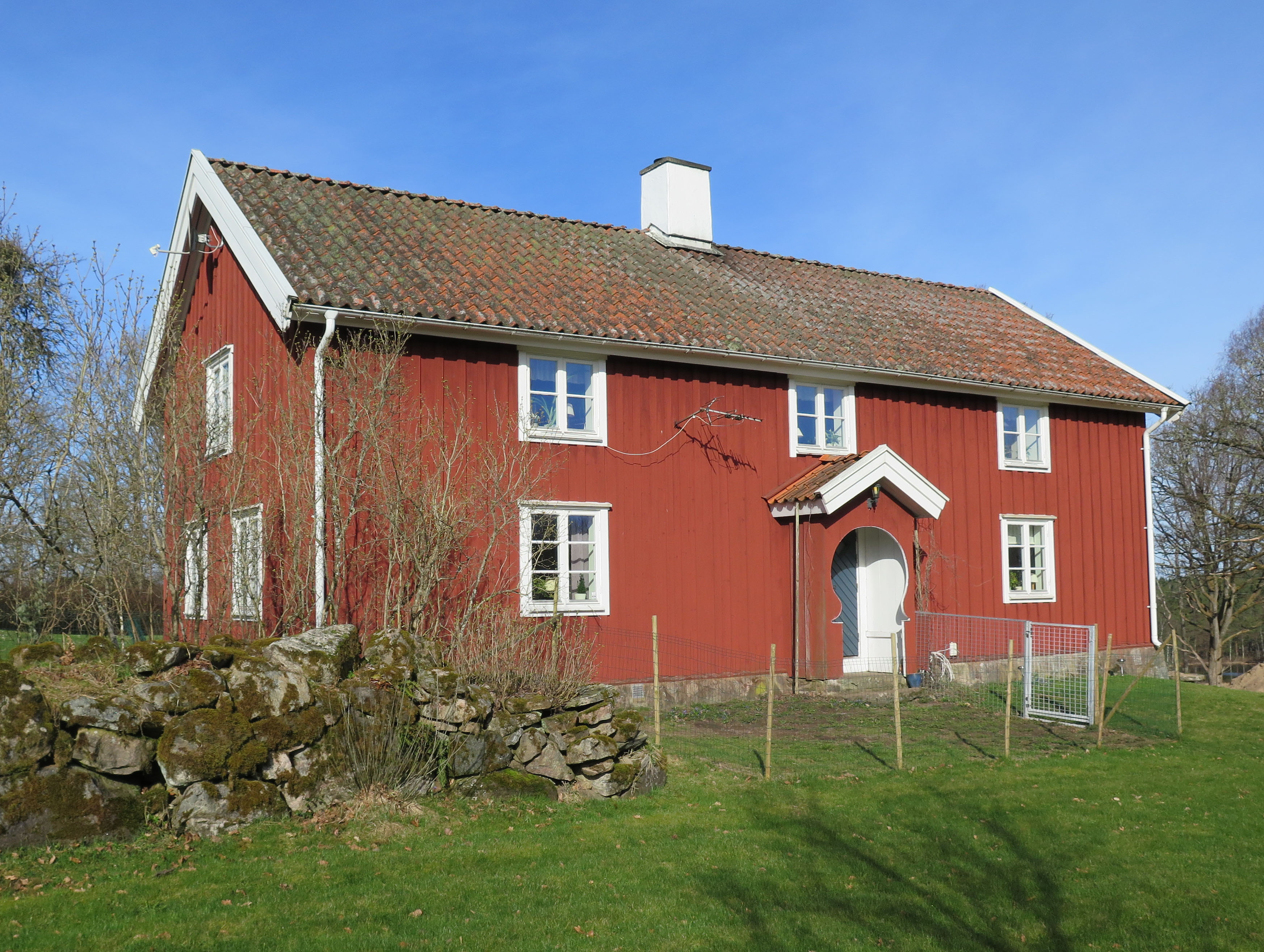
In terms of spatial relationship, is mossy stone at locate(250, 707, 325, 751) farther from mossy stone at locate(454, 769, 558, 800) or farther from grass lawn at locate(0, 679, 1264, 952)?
mossy stone at locate(454, 769, 558, 800)

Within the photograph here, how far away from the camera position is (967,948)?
21.4 feet

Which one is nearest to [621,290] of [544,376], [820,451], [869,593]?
[544,376]

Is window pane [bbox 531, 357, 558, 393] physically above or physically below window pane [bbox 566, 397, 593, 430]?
above

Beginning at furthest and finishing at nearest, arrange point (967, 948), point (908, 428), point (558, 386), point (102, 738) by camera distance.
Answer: point (908, 428) → point (558, 386) → point (102, 738) → point (967, 948)

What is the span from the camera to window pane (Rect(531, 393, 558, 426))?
48.4 ft

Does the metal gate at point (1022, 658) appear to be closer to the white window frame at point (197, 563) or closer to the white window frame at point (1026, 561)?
the white window frame at point (1026, 561)

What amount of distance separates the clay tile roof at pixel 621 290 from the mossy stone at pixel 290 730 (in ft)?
18.8

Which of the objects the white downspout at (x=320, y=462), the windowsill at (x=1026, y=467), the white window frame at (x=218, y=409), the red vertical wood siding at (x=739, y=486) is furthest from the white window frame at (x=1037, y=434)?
the white window frame at (x=218, y=409)

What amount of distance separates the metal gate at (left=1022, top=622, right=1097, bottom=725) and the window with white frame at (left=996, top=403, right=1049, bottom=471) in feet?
9.92

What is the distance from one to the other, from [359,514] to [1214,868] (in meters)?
9.64

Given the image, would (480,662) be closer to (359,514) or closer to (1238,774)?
(359,514)

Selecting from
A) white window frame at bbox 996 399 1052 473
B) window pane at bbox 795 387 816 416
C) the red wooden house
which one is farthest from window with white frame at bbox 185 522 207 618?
white window frame at bbox 996 399 1052 473

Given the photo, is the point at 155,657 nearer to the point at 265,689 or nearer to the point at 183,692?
the point at 183,692

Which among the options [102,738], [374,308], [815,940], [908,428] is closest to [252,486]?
[374,308]
